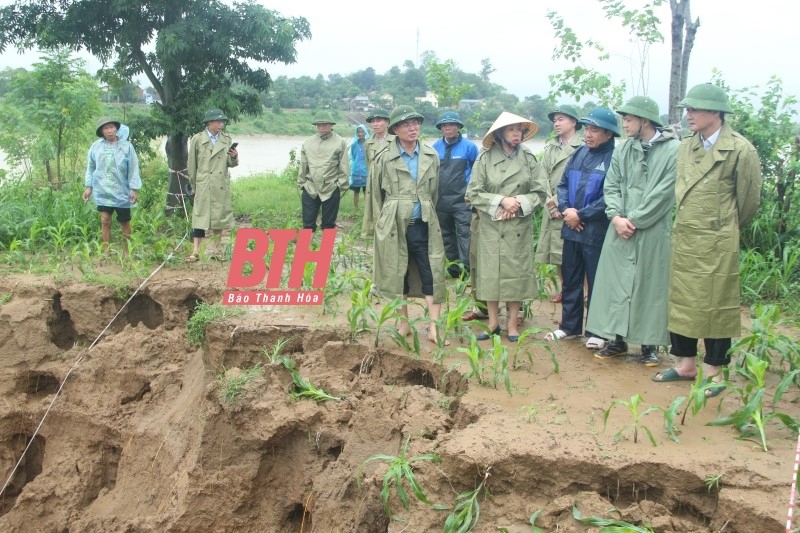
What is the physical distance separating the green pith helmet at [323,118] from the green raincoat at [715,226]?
4332mm

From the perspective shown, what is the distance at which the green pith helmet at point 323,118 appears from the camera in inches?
305

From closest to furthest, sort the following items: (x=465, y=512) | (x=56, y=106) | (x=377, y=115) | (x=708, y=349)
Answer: (x=465, y=512) < (x=708, y=349) < (x=377, y=115) < (x=56, y=106)

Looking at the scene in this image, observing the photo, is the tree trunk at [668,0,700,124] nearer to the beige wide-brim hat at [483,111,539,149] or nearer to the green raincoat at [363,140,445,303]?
the beige wide-brim hat at [483,111,539,149]

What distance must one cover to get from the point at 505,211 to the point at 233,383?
2151mm

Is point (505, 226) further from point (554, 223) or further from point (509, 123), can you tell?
point (554, 223)

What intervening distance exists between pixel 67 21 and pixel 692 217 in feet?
22.8

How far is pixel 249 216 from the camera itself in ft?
32.3

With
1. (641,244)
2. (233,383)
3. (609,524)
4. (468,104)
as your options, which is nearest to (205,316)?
(233,383)

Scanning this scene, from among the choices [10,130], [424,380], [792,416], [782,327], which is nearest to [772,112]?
[782,327]

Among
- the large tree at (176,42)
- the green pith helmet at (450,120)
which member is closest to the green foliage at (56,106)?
the large tree at (176,42)

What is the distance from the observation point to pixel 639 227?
180 inches

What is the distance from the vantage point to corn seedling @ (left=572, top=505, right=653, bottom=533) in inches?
126

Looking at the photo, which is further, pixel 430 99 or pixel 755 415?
pixel 430 99

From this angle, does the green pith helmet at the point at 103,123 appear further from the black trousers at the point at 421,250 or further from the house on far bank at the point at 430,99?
the house on far bank at the point at 430,99
